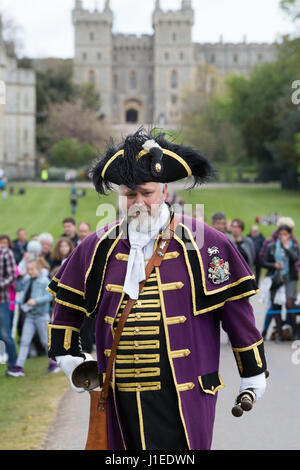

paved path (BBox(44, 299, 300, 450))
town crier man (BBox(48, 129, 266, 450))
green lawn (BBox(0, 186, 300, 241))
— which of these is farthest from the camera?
green lawn (BBox(0, 186, 300, 241))

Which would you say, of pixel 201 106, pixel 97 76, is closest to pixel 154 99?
pixel 97 76

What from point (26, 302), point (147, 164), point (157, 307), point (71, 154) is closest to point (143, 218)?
point (147, 164)

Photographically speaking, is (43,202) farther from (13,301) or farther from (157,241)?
(157,241)

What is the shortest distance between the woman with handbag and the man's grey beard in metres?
7.42

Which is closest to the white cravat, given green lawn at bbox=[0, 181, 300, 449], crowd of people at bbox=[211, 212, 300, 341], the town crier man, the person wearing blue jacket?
the town crier man

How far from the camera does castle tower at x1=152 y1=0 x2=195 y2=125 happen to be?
383 ft

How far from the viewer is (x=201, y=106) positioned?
256ft

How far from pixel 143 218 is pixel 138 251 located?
0.58 feet

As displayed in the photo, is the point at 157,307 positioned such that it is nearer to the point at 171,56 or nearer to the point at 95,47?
the point at 171,56

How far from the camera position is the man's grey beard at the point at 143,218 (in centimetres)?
423

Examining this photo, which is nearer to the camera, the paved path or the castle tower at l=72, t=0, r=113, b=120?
the paved path

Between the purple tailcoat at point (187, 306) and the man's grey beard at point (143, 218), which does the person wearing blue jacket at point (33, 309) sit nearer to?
the purple tailcoat at point (187, 306)

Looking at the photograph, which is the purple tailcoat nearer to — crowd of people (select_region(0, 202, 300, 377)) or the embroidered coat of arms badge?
the embroidered coat of arms badge

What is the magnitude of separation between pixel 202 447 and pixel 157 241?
1101 mm
